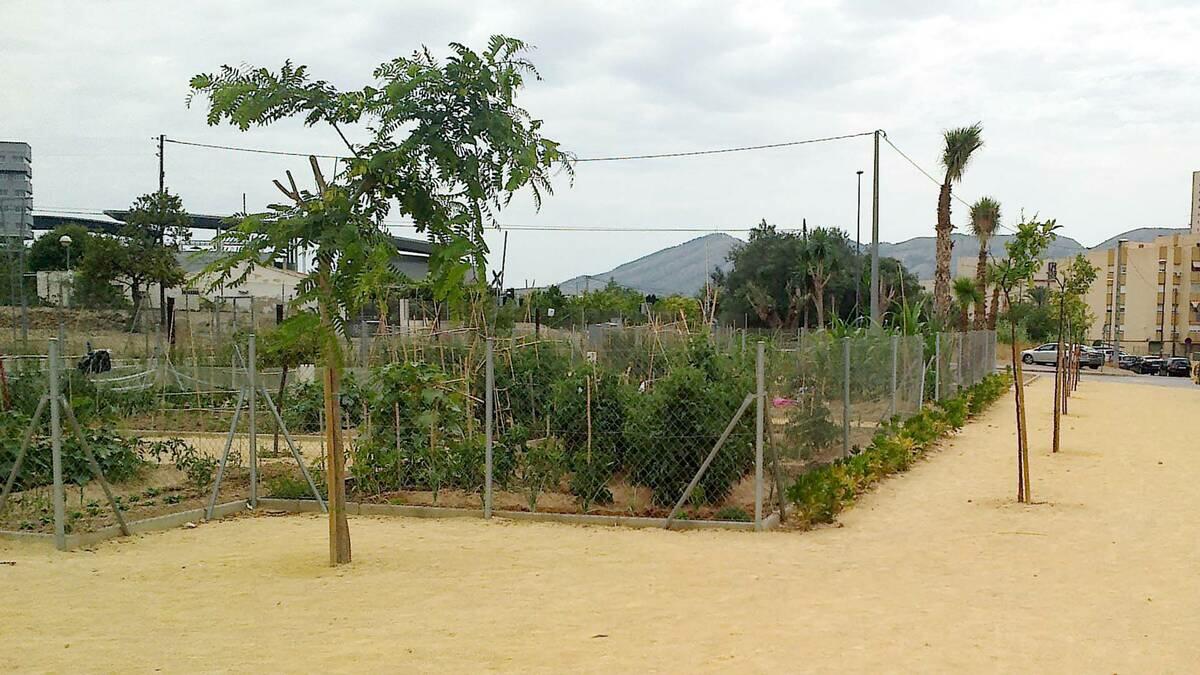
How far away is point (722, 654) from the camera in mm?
5695

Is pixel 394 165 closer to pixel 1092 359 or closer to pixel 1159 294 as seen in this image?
pixel 1092 359

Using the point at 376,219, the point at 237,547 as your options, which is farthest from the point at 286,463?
the point at 376,219

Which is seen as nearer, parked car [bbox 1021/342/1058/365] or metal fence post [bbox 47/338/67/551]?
metal fence post [bbox 47/338/67/551]

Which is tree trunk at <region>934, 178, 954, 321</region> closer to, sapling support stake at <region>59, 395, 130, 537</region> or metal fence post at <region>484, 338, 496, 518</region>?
metal fence post at <region>484, 338, 496, 518</region>

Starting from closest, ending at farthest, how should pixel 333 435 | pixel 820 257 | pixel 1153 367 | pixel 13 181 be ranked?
pixel 333 435 → pixel 13 181 → pixel 1153 367 → pixel 820 257

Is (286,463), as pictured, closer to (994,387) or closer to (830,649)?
(830,649)

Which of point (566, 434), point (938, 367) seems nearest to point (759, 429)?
point (566, 434)

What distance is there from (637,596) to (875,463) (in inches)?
254

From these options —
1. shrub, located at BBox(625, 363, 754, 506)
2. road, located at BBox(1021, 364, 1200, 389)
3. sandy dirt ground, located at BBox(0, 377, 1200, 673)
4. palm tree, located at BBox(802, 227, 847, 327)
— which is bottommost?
road, located at BBox(1021, 364, 1200, 389)

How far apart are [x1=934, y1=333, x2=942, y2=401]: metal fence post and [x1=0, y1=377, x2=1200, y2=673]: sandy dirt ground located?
28.1ft

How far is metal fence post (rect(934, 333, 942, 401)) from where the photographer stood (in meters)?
19.6

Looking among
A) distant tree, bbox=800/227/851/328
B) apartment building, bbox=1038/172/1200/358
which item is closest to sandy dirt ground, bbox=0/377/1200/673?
distant tree, bbox=800/227/851/328

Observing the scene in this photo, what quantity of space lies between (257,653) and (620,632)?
190 cm

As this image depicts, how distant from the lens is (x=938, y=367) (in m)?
20.0
